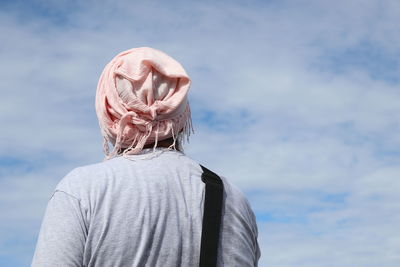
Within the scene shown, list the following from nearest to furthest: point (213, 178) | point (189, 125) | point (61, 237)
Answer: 1. point (61, 237)
2. point (213, 178)
3. point (189, 125)

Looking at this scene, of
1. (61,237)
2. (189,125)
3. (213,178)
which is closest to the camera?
(61,237)

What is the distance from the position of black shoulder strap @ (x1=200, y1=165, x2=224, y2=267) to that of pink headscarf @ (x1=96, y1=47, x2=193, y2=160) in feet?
1.08

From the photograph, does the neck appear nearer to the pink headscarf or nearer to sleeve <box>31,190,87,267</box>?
the pink headscarf

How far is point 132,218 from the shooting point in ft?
13.1

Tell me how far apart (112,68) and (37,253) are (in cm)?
112

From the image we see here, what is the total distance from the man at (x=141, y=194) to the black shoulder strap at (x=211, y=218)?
0.03m

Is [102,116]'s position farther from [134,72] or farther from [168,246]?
[168,246]

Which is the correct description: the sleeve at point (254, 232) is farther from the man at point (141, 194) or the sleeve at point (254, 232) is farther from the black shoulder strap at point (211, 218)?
the black shoulder strap at point (211, 218)

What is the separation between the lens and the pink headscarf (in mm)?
4332

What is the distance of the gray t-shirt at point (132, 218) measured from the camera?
12.9 ft

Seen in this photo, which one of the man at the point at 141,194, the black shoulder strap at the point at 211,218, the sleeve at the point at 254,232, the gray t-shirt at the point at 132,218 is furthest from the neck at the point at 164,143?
the sleeve at the point at 254,232

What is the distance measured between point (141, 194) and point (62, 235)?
0.44 metres

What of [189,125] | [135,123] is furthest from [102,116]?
[189,125]

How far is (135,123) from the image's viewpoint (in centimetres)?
433
